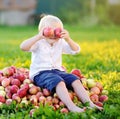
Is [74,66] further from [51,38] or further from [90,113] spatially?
[90,113]

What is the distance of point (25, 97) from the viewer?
18.7 feet

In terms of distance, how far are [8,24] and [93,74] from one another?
59.0 feet

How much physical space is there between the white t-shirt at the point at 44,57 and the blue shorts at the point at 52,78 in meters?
0.09

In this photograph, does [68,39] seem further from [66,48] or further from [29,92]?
[29,92]

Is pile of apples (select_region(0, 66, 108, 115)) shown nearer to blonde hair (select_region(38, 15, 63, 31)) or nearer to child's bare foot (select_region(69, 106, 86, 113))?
child's bare foot (select_region(69, 106, 86, 113))

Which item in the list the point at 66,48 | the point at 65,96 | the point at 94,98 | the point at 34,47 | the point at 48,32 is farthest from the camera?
the point at 66,48

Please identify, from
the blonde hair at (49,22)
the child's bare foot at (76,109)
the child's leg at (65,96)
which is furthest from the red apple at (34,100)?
the blonde hair at (49,22)

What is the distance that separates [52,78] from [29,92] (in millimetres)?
304

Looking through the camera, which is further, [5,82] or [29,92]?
[5,82]

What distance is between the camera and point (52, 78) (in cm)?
571

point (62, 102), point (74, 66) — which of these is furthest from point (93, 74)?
point (62, 102)

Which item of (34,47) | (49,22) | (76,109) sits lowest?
(76,109)

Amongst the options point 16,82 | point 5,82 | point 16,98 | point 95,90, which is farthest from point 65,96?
Answer: point 5,82

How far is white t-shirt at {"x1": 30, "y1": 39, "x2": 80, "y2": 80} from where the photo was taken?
20.0ft
